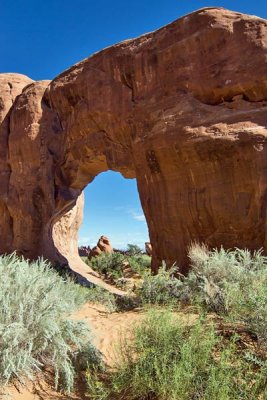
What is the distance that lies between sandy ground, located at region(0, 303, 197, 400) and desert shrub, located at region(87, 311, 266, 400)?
40 centimetres

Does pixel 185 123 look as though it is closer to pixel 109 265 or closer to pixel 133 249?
pixel 109 265

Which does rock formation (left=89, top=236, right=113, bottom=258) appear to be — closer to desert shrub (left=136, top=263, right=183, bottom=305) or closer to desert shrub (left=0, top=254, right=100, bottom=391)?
desert shrub (left=136, top=263, right=183, bottom=305)

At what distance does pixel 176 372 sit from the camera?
115 inches

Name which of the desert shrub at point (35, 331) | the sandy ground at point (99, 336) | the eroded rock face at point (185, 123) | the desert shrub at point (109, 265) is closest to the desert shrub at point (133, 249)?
the desert shrub at point (109, 265)

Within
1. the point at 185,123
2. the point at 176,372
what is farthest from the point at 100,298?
the point at 176,372

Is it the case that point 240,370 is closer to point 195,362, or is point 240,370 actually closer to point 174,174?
point 195,362

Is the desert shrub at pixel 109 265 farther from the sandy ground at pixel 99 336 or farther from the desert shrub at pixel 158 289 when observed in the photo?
the desert shrub at pixel 158 289

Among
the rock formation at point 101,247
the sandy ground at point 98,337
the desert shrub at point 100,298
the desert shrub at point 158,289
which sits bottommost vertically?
the sandy ground at point 98,337

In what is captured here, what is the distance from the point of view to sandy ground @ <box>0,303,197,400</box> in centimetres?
334

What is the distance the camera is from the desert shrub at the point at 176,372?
2.97 metres

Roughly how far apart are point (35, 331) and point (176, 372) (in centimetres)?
160

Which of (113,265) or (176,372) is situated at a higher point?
(113,265)

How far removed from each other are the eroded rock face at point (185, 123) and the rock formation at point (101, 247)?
9693mm

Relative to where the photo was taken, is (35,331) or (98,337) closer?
(35,331)
